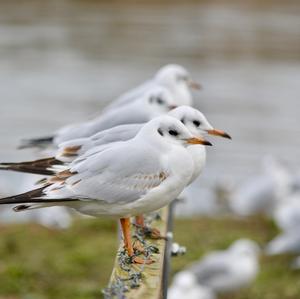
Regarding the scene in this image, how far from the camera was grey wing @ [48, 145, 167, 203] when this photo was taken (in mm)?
4047

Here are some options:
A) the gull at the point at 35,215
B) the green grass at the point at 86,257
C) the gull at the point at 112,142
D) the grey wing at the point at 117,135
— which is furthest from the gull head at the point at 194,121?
the gull at the point at 35,215

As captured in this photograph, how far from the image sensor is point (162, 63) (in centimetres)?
1994

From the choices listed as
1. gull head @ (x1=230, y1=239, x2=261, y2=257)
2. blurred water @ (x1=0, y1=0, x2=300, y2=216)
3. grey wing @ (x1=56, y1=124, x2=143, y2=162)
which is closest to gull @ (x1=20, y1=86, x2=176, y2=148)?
grey wing @ (x1=56, y1=124, x2=143, y2=162)

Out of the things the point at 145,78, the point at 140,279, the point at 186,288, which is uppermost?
the point at 145,78

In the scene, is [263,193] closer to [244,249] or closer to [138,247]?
[244,249]

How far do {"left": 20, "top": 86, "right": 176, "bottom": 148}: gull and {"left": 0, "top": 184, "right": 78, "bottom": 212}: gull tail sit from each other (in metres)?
1.49

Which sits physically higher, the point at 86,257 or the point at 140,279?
the point at 86,257

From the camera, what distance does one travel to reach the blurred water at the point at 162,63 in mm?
14734

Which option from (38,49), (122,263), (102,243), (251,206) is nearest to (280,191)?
(251,206)

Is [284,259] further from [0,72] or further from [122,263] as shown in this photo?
[0,72]

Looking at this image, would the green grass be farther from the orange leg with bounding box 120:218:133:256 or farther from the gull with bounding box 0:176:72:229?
the orange leg with bounding box 120:218:133:256

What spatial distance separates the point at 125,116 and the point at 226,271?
8.61ft

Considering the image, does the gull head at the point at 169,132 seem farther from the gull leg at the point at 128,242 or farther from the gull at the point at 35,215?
the gull at the point at 35,215

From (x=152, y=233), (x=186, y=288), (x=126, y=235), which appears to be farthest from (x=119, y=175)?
(x=186, y=288)
